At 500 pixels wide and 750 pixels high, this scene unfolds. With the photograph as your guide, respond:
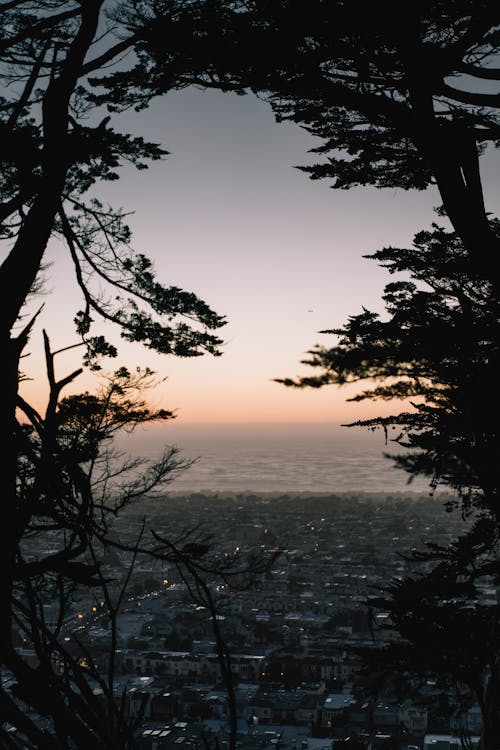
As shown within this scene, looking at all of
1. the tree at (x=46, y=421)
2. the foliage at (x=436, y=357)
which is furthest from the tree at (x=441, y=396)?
the tree at (x=46, y=421)

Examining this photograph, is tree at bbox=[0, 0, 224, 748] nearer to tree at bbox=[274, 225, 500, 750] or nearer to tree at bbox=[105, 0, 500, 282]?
tree at bbox=[105, 0, 500, 282]

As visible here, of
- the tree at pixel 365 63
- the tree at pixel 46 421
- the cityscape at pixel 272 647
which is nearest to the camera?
the tree at pixel 46 421

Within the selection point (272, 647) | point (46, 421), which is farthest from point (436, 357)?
point (272, 647)

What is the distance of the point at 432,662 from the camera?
5582 millimetres

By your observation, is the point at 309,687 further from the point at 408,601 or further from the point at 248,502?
the point at 248,502

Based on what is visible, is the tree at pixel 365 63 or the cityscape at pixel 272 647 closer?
the tree at pixel 365 63

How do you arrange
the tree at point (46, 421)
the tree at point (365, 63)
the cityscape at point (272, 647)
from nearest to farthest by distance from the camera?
the tree at point (46, 421)
the tree at point (365, 63)
the cityscape at point (272, 647)

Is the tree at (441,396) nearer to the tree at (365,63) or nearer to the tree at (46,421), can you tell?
the tree at (365,63)

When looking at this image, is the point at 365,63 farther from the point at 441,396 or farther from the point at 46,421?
the point at 46,421

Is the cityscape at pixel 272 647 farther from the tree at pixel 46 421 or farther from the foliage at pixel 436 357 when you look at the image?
the foliage at pixel 436 357

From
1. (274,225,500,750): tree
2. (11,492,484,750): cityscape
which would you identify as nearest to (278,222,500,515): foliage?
(274,225,500,750): tree

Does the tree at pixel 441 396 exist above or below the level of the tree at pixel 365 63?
below

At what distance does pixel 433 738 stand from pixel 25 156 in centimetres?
1553

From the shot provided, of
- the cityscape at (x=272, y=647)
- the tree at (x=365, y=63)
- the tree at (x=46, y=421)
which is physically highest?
the tree at (x=365, y=63)
